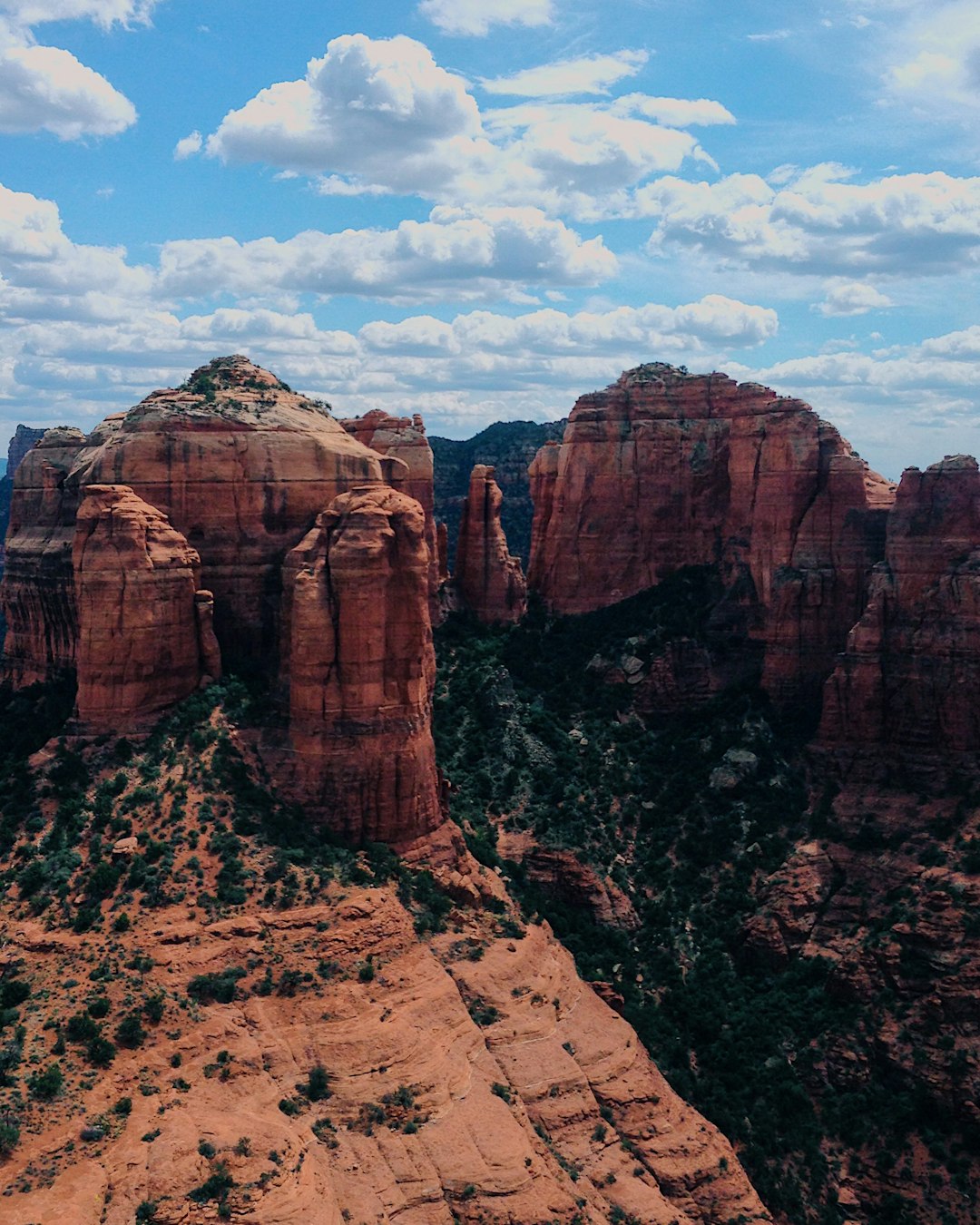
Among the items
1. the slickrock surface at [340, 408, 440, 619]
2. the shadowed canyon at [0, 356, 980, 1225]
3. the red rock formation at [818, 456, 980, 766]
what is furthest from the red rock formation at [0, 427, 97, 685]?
the red rock formation at [818, 456, 980, 766]

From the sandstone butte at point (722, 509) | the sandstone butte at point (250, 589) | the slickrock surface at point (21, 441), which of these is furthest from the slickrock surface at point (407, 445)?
the slickrock surface at point (21, 441)

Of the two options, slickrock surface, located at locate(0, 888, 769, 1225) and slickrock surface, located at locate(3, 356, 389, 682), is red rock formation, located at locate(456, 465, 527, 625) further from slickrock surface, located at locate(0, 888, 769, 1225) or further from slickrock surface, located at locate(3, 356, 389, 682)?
slickrock surface, located at locate(0, 888, 769, 1225)

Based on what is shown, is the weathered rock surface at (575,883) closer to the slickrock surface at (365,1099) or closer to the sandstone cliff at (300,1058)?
the sandstone cliff at (300,1058)

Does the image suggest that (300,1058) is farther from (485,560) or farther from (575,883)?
(485,560)

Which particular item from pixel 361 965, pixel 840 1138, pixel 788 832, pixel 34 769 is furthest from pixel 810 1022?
pixel 34 769

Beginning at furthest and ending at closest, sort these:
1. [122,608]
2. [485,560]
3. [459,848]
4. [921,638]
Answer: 1. [485,560]
2. [921,638]
3. [459,848]
4. [122,608]

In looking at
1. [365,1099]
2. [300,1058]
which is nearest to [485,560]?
[300,1058]
